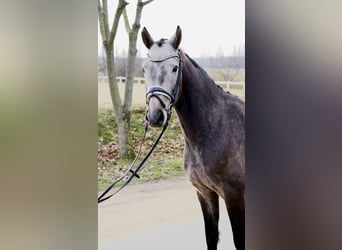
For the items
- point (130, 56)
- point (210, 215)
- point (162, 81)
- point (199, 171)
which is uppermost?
point (130, 56)

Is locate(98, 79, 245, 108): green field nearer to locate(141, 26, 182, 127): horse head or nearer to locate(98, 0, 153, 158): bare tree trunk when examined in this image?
locate(98, 0, 153, 158): bare tree trunk

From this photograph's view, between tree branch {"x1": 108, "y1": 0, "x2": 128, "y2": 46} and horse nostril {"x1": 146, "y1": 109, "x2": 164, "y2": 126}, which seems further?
tree branch {"x1": 108, "y1": 0, "x2": 128, "y2": 46}

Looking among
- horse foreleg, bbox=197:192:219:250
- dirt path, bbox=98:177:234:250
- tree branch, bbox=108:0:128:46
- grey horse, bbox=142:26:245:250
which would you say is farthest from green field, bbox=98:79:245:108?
horse foreleg, bbox=197:192:219:250

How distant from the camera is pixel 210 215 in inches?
118

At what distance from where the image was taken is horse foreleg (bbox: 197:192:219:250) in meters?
2.92

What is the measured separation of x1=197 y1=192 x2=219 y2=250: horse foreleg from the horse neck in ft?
1.29

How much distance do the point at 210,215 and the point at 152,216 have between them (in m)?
0.55

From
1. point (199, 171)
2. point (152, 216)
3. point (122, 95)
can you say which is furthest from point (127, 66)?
point (152, 216)

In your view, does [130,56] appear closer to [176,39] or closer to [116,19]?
[116,19]
